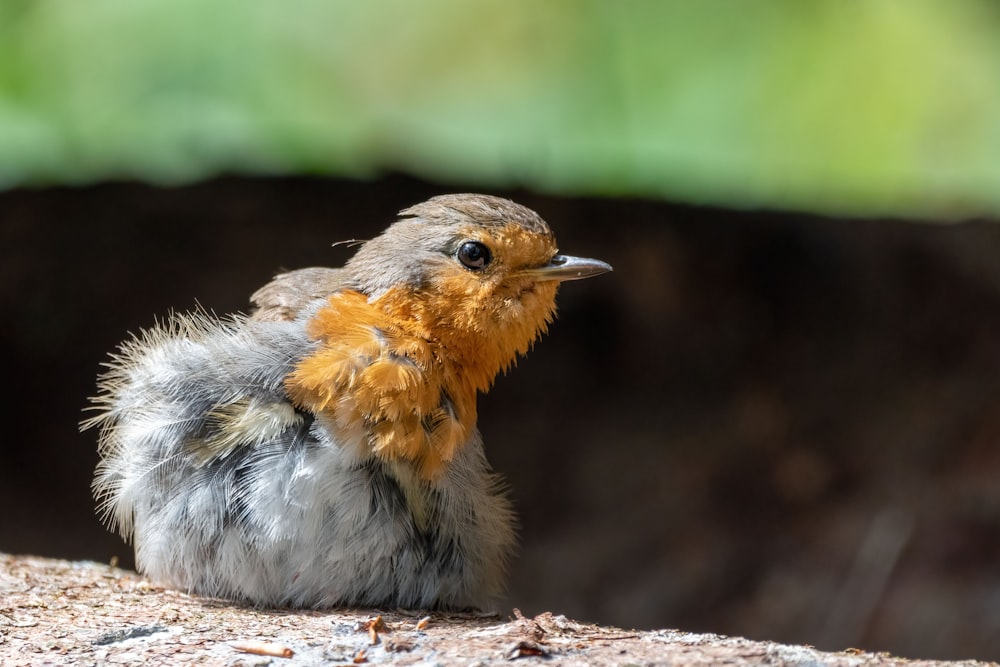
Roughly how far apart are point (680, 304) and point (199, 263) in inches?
132

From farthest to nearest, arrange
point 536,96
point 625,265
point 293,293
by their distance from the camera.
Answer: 1. point 536,96
2. point 625,265
3. point 293,293

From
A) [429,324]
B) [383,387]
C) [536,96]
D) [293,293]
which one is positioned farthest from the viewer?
[536,96]

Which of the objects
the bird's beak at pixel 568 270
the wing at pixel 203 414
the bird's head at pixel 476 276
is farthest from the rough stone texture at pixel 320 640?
the bird's beak at pixel 568 270

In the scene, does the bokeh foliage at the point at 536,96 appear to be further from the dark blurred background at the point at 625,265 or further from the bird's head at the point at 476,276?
the bird's head at the point at 476,276

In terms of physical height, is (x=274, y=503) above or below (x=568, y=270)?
below

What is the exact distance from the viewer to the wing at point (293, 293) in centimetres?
455

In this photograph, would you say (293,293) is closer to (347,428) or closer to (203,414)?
(203,414)

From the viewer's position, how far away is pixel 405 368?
13.7 feet

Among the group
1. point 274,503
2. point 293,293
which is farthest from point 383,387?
point 293,293

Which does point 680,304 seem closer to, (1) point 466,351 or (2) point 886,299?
(2) point 886,299

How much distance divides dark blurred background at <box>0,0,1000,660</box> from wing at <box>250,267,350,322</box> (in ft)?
8.07

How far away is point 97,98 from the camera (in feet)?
23.2

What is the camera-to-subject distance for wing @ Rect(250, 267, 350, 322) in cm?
455

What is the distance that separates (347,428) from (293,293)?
89 cm
